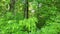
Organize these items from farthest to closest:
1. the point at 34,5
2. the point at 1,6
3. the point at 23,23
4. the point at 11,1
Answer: the point at 1,6, the point at 11,1, the point at 34,5, the point at 23,23

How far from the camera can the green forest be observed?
2.14m

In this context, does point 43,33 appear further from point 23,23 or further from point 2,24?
point 2,24

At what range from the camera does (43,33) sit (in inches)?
84.9

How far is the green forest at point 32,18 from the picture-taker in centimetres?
214

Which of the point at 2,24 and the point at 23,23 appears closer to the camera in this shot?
the point at 23,23

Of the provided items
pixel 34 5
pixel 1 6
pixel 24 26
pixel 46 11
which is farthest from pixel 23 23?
pixel 1 6

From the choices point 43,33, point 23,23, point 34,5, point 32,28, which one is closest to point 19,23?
point 23,23

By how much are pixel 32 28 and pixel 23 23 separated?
0.15m

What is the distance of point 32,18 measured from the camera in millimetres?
2180

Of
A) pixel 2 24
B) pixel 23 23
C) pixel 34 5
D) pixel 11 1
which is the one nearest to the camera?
pixel 23 23

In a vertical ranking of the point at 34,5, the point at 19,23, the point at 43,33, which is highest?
the point at 34,5

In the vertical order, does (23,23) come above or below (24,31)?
above

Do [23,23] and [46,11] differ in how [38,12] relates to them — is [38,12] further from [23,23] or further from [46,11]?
[23,23]

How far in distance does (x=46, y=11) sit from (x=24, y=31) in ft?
2.20
